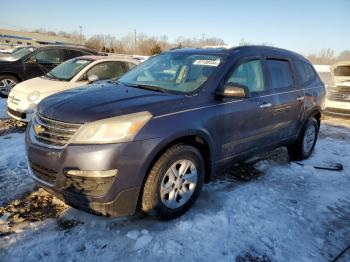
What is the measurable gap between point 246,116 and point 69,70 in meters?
5.13

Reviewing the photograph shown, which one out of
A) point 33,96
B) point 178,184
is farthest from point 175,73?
point 33,96

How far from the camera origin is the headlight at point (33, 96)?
269 inches

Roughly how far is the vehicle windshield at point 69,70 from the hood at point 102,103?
3997 mm

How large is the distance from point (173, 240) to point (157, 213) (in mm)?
310

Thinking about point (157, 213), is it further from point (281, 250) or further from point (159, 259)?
point (281, 250)

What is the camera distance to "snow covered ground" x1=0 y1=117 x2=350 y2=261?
118 inches

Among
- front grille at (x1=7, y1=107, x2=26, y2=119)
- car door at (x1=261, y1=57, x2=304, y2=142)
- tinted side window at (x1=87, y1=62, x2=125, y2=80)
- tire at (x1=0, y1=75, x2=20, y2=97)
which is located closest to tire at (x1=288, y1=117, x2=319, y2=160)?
car door at (x1=261, y1=57, x2=304, y2=142)

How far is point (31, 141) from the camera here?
3.37 metres

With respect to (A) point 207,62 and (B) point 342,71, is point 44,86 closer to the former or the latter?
(A) point 207,62

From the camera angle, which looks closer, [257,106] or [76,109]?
[76,109]

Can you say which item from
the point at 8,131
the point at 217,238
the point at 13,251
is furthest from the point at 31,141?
the point at 8,131

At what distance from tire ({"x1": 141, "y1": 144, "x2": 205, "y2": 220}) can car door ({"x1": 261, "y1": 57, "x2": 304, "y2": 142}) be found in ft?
4.82

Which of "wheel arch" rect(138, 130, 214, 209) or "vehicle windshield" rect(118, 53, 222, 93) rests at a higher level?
"vehicle windshield" rect(118, 53, 222, 93)

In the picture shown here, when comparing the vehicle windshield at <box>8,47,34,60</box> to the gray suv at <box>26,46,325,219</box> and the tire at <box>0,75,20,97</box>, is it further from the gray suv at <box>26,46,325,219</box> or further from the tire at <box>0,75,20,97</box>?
the gray suv at <box>26,46,325,219</box>
